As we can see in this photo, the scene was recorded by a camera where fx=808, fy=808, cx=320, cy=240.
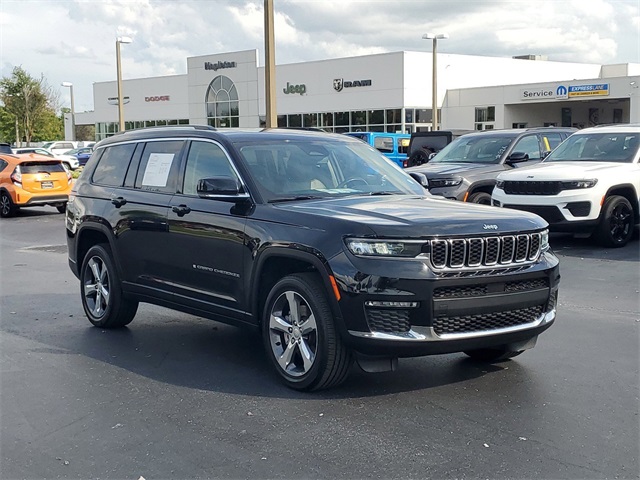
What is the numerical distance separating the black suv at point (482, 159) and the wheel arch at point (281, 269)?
8.11 metres

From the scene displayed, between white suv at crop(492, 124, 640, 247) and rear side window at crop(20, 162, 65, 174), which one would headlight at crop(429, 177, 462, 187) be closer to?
white suv at crop(492, 124, 640, 247)

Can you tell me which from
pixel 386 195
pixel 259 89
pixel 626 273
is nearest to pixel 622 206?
pixel 626 273

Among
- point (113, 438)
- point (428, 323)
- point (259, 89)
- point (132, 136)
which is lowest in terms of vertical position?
point (113, 438)

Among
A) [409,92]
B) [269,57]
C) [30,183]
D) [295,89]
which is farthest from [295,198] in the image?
[295,89]

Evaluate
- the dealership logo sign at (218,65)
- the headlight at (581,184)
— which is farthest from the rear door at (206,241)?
the dealership logo sign at (218,65)

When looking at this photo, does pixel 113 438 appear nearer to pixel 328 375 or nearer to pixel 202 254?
pixel 328 375

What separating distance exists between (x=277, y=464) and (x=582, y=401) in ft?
7.18

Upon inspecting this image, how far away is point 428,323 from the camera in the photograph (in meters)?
5.02

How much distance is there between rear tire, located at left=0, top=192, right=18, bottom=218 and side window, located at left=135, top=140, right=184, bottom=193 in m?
14.9

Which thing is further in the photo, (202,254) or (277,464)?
(202,254)

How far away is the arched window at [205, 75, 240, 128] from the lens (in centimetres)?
5997

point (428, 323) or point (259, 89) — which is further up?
point (259, 89)

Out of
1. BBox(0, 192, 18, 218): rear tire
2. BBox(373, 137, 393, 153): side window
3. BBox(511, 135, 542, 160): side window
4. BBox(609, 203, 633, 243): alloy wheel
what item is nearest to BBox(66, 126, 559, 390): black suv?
BBox(609, 203, 633, 243): alloy wheel

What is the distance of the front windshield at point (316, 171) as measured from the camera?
6132mm
